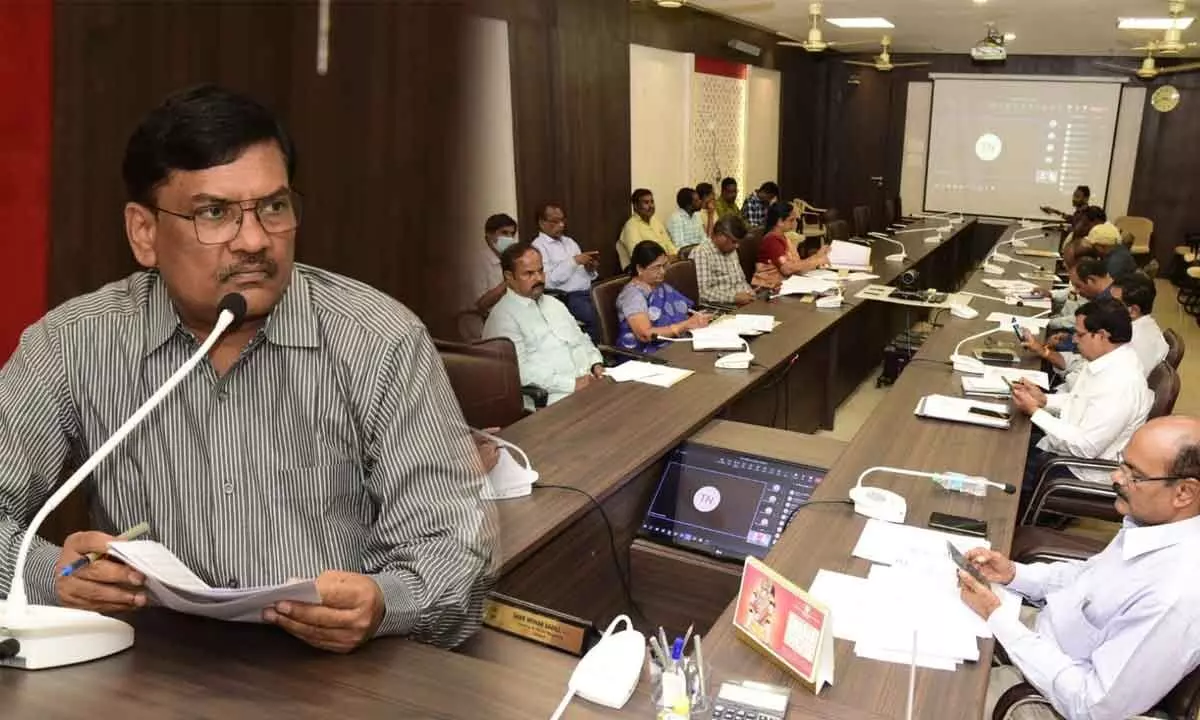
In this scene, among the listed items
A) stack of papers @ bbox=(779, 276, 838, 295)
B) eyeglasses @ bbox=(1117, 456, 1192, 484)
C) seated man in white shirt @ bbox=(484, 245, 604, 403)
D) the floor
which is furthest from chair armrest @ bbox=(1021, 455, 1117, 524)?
stack of papers @ bbox=(779, 276, 838, 295)

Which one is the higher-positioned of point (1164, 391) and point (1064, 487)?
point (1164, 391)

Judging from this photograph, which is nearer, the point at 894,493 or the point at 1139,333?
the point at 894,493

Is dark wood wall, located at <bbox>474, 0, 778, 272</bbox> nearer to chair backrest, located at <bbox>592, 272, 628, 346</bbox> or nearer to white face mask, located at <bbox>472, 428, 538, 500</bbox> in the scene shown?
chair backrest, located at <bbox>592, 272, 628, 346</bbox>

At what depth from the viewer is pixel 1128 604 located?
164 cm

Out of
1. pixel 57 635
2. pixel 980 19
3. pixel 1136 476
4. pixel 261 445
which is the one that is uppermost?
pixel 980 19

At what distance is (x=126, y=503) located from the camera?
1.14 meters

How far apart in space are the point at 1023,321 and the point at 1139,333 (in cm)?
77

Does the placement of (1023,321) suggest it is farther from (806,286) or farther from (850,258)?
(850,258)

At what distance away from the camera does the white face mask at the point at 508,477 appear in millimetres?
2029

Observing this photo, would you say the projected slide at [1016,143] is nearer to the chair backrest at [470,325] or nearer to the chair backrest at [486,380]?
the chair backrest at [470,325]

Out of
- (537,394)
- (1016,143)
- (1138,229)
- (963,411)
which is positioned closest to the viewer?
(963,411)

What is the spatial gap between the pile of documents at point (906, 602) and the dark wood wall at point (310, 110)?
3.26ft

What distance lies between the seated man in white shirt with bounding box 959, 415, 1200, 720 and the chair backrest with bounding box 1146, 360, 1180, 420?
58.2 inches

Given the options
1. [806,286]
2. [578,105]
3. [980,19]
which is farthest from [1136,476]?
[980,19]
